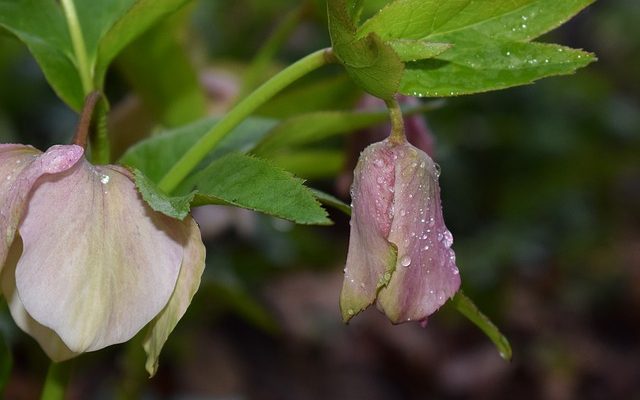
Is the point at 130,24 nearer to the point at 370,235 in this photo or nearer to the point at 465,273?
the point at 370,235

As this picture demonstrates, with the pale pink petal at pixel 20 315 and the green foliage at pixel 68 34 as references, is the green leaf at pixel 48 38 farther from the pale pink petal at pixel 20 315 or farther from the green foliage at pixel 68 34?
the pale pink petal at pixel 20 315

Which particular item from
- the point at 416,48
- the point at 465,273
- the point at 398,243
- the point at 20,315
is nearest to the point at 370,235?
the point at 398,243

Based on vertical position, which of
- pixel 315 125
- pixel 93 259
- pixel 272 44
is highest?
pixel 93 259

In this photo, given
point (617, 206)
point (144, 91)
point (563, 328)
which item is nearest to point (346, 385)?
point (563, 328)

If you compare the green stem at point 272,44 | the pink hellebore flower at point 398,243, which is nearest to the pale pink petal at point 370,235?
the pink hellebore flower at point 398,243

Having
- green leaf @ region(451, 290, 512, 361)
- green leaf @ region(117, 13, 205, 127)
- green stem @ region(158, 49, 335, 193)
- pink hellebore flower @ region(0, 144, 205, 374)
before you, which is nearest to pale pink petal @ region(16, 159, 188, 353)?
pink hellebore flower @ region(0, 144, 205, 374)

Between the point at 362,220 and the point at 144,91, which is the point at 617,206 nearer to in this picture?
the point at 144,91
